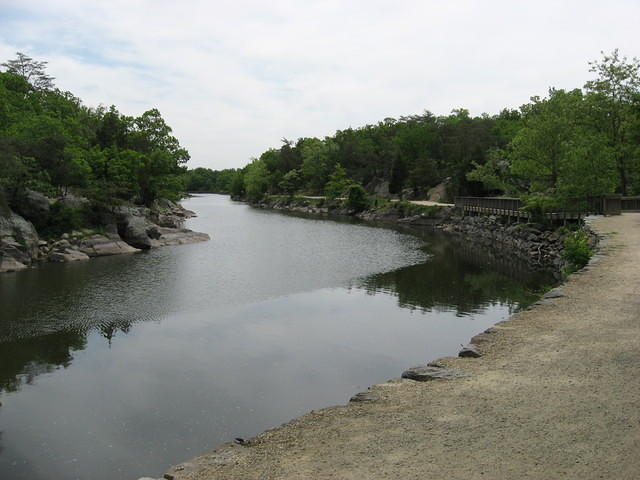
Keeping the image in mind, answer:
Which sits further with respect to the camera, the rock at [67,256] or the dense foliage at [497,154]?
the dense foliage at [497,154]

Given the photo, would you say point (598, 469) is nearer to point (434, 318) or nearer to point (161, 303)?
point (434, 318)

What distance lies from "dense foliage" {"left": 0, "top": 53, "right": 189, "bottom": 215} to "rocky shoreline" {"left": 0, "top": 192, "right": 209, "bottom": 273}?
1.25m

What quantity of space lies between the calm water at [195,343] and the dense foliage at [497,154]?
11.2m

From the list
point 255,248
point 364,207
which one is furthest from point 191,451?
point 364,207

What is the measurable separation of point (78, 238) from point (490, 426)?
104ft

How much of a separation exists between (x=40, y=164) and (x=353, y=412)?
33.4 metres

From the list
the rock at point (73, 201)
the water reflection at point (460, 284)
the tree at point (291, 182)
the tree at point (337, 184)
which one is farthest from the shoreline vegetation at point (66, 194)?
the tree at point (291, 182)

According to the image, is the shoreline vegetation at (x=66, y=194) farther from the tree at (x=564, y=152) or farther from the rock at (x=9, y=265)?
the tree at (x=564, y=152)

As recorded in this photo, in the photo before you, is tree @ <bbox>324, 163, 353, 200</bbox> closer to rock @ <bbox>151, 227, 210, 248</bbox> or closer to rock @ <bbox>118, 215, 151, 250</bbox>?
rock @ <bbox>151, 227, 210, 248</bbox>

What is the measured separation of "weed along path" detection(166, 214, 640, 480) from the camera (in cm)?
606

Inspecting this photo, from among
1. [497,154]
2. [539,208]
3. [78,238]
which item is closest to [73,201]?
[78,238]

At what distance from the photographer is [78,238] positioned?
109 ft

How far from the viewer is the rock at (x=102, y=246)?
108 feet

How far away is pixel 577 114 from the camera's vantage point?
40.3 m
